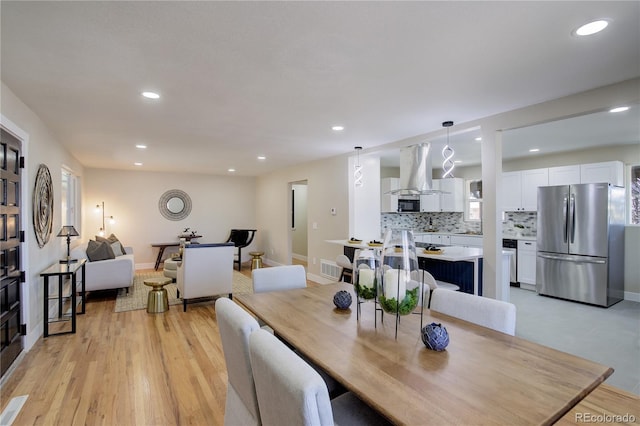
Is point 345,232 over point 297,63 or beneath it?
beneath

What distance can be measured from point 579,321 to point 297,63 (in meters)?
4.58

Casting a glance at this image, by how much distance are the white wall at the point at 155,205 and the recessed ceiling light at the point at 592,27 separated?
8.21 meters

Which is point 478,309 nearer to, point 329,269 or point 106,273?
point 329,269

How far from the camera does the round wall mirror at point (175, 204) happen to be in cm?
822

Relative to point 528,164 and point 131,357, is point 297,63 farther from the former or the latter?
point 528,164

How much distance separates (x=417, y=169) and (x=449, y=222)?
382 centimetres

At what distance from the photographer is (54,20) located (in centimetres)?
176

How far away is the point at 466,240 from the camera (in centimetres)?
650

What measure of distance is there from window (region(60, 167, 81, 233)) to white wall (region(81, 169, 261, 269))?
3.21 ft

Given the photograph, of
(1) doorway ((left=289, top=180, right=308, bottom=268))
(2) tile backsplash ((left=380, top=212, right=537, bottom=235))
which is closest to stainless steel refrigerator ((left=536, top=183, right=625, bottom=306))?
(2) tile backsplash ((left=380, top=212, right=537, bottom=235))

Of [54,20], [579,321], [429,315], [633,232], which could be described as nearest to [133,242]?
[54,20]

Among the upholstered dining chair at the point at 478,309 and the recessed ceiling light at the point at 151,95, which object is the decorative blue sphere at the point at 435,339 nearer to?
the upholstered dining chair at the point at 478,309

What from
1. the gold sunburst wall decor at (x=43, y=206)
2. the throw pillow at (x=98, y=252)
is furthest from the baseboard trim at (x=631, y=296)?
the throw pillow at (x=98, y=252)

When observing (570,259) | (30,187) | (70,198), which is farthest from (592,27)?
(70,198)
